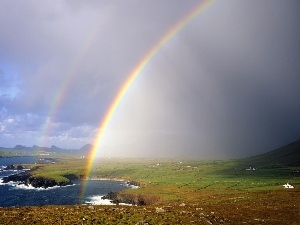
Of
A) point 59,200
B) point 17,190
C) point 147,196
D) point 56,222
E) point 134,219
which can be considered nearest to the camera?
point 56,222

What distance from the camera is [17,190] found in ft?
586

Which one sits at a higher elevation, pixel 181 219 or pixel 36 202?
pixel 181 219

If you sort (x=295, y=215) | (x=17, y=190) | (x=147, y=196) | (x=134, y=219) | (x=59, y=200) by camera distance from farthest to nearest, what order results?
(x=17, y=190) < (x=59, y=200) < (x=147, y=196) < (x=295, y=215) < (x=134, y=219)

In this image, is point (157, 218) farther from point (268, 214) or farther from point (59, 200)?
point (59, 200)

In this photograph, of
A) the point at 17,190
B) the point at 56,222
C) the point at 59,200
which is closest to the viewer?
the point at 56,222

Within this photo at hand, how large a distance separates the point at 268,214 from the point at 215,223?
19715mm

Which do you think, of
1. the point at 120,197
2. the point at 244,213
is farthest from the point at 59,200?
the point at 244,213

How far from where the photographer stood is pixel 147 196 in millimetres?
134125

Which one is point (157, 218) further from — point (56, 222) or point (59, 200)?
point (59, 200)

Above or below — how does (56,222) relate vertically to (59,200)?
above

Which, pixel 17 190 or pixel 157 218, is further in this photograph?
pixel 17 190

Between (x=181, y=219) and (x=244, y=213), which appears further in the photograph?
(x=244, y=213)

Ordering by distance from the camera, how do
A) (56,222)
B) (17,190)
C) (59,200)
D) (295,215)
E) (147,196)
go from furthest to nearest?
(17,190), (59,200), (147,196), (295,215), (56,222)

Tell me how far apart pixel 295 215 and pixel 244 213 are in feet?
33.7
